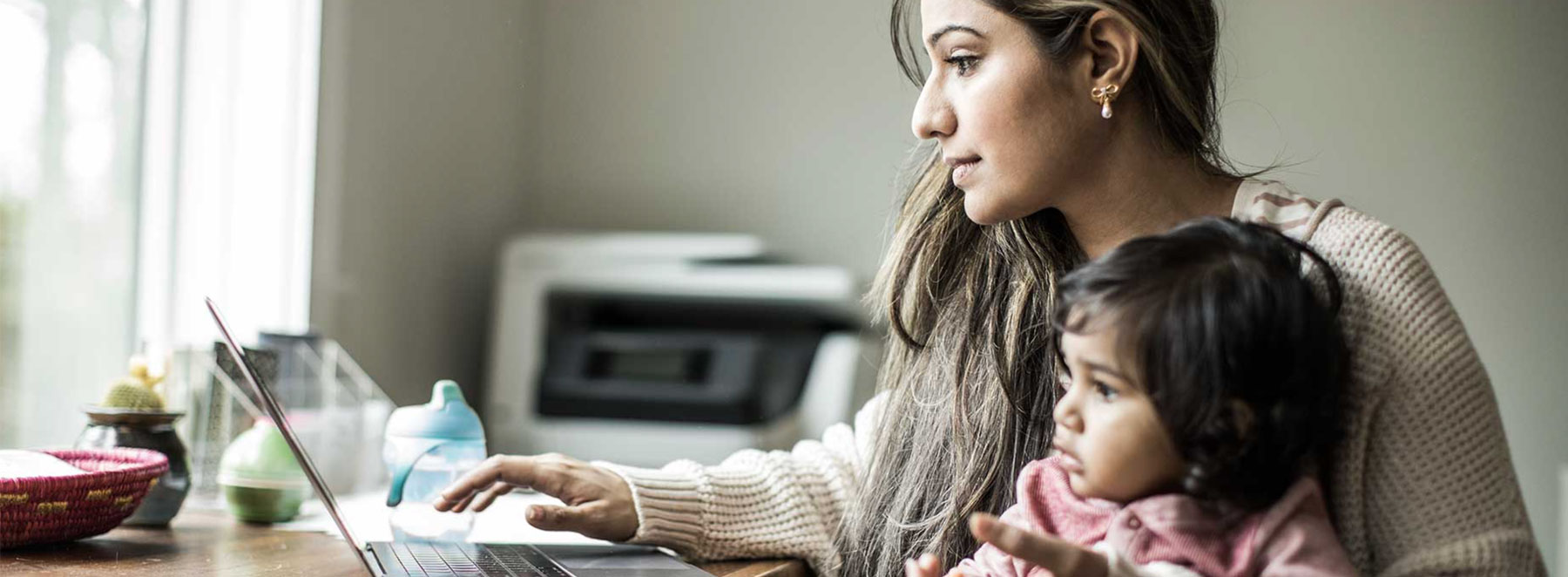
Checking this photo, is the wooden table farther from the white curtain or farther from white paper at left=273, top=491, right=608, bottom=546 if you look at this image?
the white curtain

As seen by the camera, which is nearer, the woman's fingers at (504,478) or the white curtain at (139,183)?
the woman's fingers at (504,478)

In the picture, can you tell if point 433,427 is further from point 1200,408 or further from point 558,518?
point 1200,408

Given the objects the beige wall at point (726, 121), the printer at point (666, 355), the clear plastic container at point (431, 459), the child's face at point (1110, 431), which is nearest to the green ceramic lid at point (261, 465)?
the clear plastic container at point (431, 459)

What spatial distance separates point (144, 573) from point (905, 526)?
60cm

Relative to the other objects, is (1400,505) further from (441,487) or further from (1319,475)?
(441,487)

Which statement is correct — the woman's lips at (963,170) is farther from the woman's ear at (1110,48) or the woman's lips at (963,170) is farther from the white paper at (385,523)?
the white paper at (385,523)

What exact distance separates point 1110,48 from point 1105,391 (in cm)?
33

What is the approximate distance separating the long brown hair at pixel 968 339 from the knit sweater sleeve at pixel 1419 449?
218 millimetres

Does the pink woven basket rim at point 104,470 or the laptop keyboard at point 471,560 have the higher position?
the pink woven basket rim at point 104,470

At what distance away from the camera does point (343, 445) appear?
5.08 feet

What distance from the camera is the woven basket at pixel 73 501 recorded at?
1070 mm

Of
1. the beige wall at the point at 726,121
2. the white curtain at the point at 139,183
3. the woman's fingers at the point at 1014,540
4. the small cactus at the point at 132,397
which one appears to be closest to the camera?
the woman's fingers at the point at 1014,540

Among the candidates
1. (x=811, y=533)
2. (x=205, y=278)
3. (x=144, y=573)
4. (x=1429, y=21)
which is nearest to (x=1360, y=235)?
(x=811, y=533)

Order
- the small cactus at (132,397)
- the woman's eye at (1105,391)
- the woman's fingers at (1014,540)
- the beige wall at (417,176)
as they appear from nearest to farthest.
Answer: the woman's fingers at (1014,540)
the woman's eye at (1105,391)
the small cactus at (132,397)
the beige wall at (417,176)
